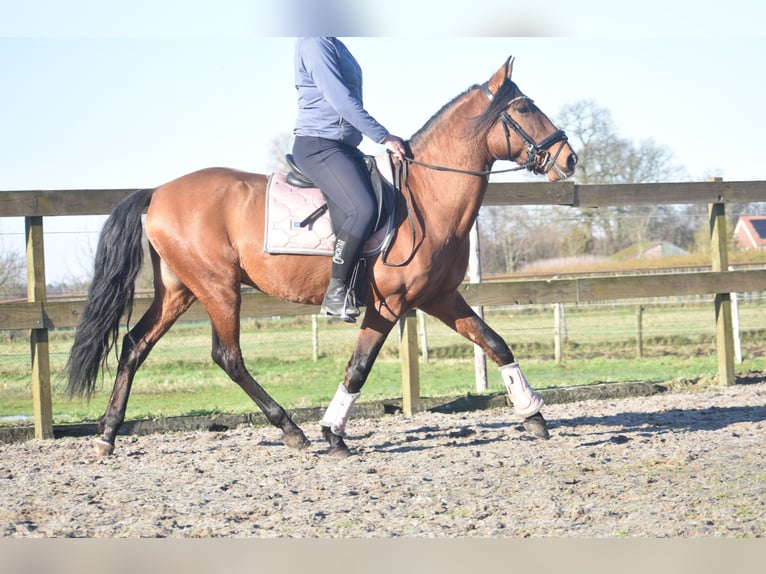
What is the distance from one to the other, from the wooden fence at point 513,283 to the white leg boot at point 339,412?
129cm

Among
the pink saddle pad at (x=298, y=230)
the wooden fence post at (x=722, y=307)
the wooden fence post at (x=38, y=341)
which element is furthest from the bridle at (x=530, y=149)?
the wooden fence post at (x=722, y=307)

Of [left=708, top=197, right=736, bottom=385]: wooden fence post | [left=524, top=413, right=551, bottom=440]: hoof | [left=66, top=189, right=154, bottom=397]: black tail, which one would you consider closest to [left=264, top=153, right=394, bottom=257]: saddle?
[left=66, top=189, right=154, bottom=397]: black tail

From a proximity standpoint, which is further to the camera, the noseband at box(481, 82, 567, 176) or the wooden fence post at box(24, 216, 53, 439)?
the wooden fence post at box(24, 216, 53, 439)

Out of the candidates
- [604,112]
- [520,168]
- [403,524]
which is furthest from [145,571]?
[604,112]

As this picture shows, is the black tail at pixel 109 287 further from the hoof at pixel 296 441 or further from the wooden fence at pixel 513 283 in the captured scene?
the hoof at pixel 296 441

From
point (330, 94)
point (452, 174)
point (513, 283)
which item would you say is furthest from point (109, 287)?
point (513, 283)

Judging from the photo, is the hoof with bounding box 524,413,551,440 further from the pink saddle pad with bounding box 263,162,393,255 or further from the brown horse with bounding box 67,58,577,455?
the pink saddle pad with bounding box 263,162,393,255

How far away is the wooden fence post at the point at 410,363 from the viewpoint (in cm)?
686

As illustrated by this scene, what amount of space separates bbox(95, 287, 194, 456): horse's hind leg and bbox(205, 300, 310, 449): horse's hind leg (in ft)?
1.32

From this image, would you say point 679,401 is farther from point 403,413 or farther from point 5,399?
point 5,399

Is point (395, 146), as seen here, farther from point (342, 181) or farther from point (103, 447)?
point (103, 447)

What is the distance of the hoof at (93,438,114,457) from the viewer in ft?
17.7

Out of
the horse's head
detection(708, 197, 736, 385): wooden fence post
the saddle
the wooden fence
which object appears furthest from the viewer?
detection(708, 197, 736, 385): wooden fence post

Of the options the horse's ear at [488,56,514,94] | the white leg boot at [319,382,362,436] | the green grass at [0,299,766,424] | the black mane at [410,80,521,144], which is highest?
the horse's ear at [488,56,514,94]
